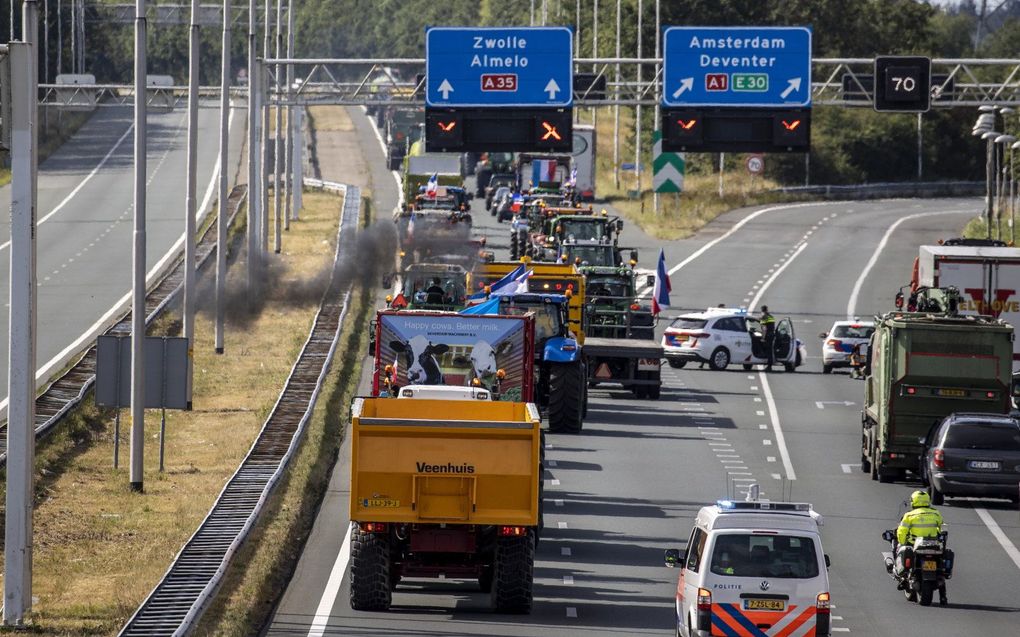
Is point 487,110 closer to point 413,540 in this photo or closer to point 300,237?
point 413,540

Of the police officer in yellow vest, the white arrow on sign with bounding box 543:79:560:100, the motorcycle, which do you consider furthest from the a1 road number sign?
the motorcycle

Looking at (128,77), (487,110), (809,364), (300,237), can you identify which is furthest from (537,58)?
(128,77)

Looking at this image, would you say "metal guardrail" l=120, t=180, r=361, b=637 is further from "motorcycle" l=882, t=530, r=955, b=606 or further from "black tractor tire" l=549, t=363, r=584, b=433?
"motorcycle" l=882, t=530, r=955, b=606

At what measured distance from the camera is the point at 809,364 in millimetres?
55031

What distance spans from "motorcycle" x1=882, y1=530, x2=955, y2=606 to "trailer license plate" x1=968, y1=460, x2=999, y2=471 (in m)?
8.19

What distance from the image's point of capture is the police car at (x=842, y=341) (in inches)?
2034

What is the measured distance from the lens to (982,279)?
1711 inches

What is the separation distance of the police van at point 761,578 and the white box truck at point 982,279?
2581cm

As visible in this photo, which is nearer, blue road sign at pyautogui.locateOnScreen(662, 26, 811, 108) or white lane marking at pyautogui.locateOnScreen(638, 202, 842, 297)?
blue road sign at pyautogui.locateOnScreen(662, 26, 811, 108)

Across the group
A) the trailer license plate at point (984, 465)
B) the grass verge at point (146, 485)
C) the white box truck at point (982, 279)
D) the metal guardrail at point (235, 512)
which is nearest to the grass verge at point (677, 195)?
the grass verge at point (146, 485)

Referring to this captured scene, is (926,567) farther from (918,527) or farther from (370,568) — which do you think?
(370,568)

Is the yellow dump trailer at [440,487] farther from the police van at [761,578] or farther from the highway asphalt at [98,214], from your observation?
the highway asphalt at [98,214]

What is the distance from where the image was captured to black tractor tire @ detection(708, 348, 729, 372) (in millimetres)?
52125

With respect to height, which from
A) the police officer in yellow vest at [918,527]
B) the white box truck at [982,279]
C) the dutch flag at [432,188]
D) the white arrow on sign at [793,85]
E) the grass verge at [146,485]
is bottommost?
the grass verge at [146,485]
